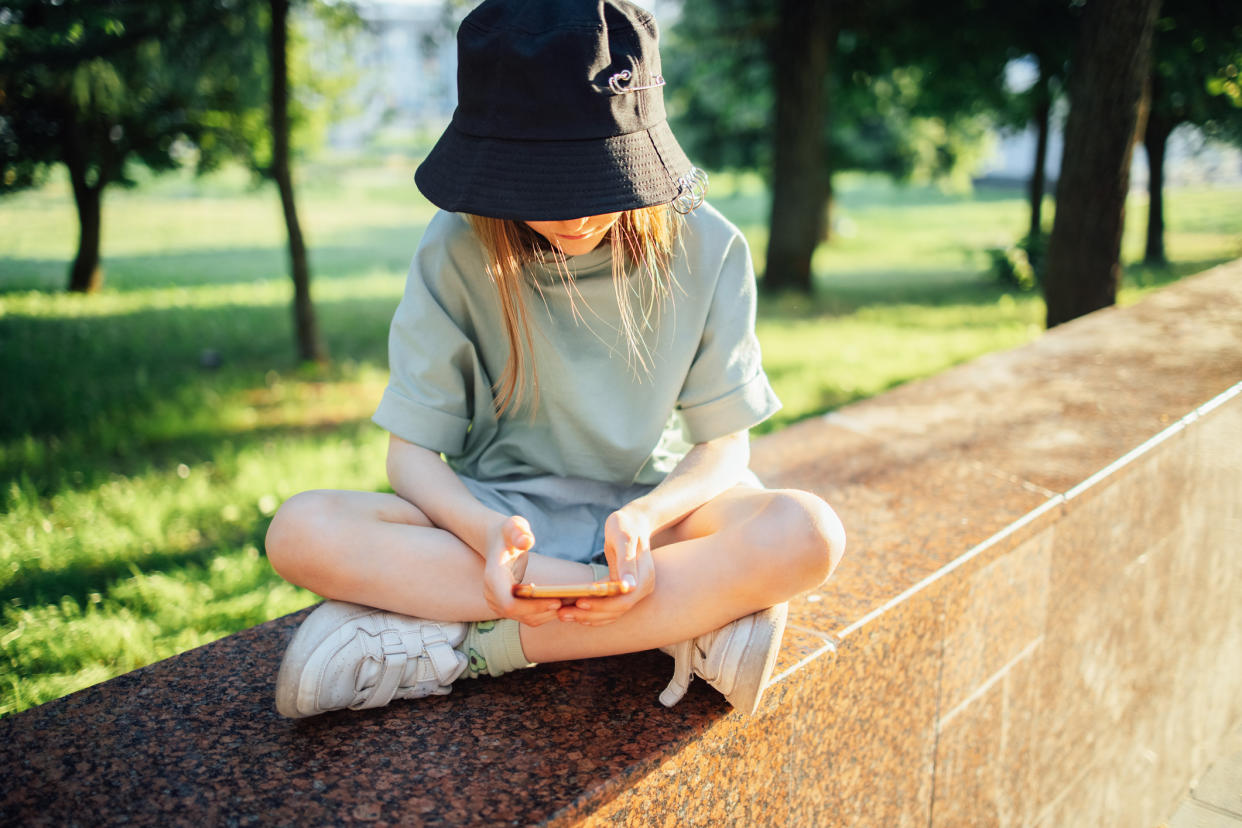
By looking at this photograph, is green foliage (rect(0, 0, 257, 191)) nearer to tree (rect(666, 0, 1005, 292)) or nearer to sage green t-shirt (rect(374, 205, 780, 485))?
sage green t-shirt (rect(374, 205, 780, 485))

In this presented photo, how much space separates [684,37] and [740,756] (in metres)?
12.8

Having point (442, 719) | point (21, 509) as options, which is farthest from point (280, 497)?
point (442, 719)

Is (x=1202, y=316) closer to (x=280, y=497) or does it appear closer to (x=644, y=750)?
(x=644, y=750)

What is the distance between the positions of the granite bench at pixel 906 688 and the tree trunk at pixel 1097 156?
1515 millimetres

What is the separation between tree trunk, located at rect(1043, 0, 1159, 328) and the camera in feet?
14.7

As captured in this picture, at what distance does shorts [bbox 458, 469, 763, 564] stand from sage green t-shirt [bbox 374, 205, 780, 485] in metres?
0.03

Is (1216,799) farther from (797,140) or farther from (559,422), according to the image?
(797,140)

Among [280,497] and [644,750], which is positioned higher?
[644,750]

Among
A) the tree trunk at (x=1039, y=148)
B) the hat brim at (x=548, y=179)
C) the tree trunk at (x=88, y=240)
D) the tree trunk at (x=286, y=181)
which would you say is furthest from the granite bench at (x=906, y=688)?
the tree trunk at (x=88, y=240)

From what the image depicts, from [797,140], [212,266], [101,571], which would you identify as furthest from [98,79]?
[212,266]

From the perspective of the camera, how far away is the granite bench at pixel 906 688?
1.41 m

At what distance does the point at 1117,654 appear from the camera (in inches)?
101

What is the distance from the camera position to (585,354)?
1.89 meters

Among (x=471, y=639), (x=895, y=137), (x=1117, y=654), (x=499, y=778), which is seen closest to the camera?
(x=499, y=778)
